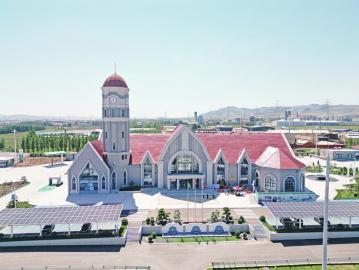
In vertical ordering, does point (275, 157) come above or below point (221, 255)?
above

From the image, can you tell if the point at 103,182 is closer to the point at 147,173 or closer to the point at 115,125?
the point at 147,173

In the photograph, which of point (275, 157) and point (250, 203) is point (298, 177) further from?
point (250, 203)

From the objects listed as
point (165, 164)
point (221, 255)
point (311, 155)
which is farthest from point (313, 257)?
point (311, 155)

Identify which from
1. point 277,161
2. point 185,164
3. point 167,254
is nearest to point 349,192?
point 277,161

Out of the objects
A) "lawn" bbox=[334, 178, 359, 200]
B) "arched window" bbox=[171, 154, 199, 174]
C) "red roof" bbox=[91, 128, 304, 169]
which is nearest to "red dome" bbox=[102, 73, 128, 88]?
"red roof" bbox=[91, 128, 304, 169]

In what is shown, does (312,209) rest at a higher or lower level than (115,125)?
lower

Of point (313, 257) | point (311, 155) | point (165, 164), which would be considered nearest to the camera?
point (313, 257)
